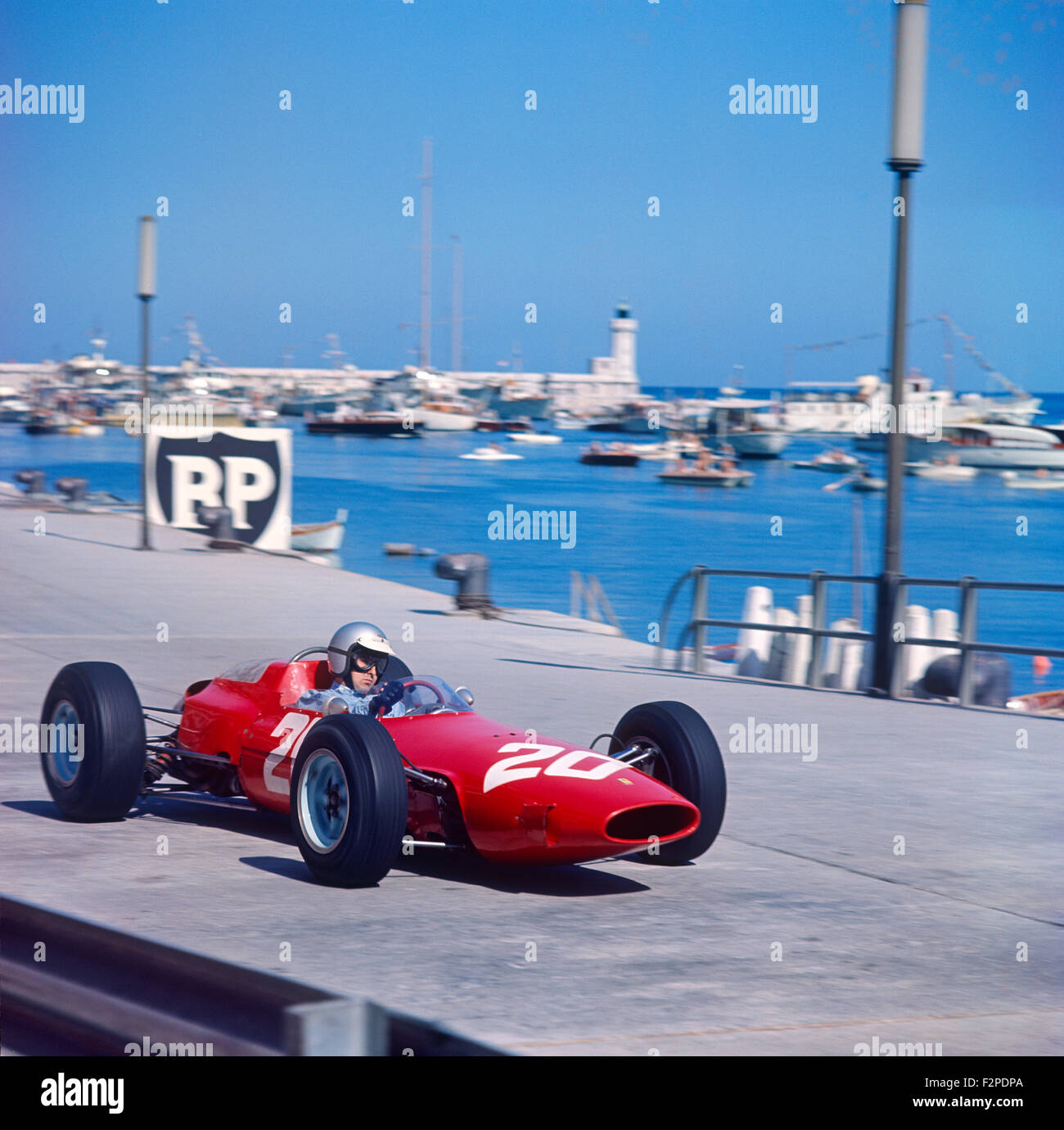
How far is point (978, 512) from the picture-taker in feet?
341

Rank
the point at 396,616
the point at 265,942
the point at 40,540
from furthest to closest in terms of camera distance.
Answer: the point at 40,540
the point at 396,616
the point at 265,942

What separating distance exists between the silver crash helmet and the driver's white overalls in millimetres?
98

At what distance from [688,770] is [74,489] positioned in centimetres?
3170

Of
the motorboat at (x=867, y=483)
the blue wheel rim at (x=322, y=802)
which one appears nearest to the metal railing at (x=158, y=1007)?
the blue wheel rim at (x=322, y=802)

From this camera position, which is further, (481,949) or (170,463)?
(170,463)

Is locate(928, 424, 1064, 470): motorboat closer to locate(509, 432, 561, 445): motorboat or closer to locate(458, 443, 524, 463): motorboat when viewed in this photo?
locate(458, 443, 524, 463): motorboat

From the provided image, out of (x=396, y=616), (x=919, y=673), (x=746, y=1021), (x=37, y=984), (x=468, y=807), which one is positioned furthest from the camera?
(x=396, y=616)

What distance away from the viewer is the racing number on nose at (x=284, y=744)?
7.98 meters

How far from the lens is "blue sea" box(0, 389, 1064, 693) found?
5350cm

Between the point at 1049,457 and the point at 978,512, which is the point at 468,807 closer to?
the point at 978,512

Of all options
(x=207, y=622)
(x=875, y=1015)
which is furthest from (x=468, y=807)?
(x=207, y=622)

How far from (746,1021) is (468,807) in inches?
84.4
